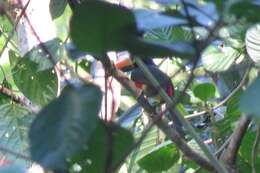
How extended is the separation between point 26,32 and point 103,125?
776 mm

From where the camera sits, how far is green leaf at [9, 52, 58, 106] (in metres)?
1.30

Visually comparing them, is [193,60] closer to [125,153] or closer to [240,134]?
[125,153]

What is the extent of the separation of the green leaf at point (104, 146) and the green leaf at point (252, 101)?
115 millimetres

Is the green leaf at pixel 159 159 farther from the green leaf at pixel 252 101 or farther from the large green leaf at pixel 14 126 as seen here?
the green leaf at pixel 252 101

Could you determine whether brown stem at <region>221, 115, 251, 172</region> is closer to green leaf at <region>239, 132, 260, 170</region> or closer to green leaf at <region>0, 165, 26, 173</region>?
green leaf at <region>239, 132, 260, 170</region>

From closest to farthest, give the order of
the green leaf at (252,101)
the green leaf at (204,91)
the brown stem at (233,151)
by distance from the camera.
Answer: the green leaf at (252,101)
the brown stem at (233,151)
the green leaf at (204,91)

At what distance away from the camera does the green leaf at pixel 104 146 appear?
1.86ft

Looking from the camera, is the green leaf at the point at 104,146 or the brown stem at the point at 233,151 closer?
the green leaf at the point at 104,146

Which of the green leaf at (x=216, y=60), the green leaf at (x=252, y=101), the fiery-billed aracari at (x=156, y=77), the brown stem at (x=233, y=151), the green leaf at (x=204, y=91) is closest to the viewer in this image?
the green leaf at (x=252, y=101)

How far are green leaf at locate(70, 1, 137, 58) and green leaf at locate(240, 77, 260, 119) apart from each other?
110mm

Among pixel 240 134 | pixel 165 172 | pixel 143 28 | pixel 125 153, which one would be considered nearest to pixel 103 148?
pixel 125 153

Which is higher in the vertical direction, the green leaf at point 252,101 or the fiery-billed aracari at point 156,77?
the green leaf at point 252,101

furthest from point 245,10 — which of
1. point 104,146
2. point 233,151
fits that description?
point 233,151

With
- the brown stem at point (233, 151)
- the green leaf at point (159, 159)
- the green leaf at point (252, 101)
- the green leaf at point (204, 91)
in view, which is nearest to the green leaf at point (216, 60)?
the green leaf at point (204, 91)
